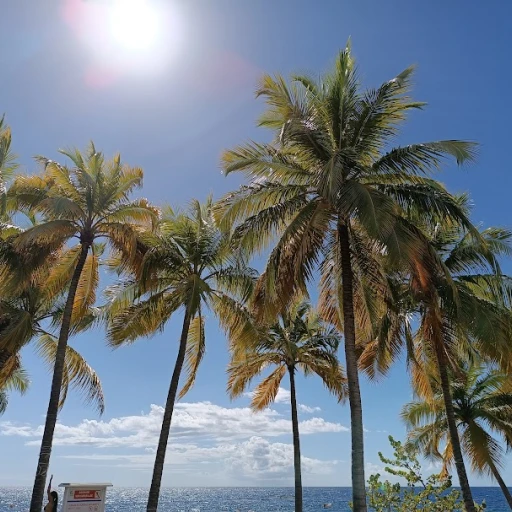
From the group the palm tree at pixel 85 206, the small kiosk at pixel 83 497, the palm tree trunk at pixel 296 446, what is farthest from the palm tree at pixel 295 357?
the small kiosk at pixel 83 497

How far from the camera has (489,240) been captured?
50.7 ft

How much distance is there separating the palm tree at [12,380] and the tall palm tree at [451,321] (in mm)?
11914

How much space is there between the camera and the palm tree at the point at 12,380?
1818cm

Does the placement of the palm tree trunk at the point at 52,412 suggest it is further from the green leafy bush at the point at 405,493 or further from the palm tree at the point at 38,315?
the green leafy bush at the point at 405,493

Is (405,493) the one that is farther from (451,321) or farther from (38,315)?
(38,315)

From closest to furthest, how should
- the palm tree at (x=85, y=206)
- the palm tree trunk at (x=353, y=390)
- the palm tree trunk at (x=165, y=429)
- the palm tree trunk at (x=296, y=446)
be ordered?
the palm tree trunk at (x=353, y=390)
the palm tree trunk at (x=165, y=429)
the palm tree at (x=85, y=206)
the palm tree trunk at (x=296, y=446)

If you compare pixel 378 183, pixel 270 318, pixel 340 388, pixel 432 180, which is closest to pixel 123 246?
pixel 270 318

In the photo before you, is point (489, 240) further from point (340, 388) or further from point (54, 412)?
point (54, 412)

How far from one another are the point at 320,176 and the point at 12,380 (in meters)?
19.4

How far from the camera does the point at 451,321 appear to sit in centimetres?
1539

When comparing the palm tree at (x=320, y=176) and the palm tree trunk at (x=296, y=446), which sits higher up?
the palm tree at (x=320, y=176)

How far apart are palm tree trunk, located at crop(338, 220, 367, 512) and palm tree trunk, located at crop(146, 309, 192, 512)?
495 centimetres

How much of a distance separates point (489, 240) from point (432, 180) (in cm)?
424

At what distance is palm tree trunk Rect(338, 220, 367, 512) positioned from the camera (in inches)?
395
